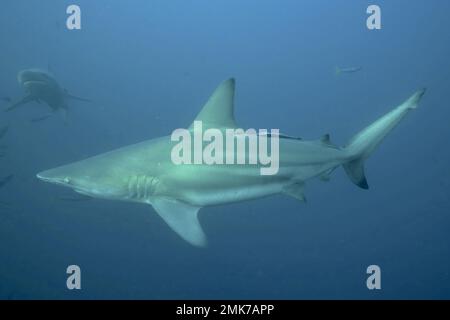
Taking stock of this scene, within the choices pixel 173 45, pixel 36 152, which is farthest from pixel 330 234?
pixel 173 45

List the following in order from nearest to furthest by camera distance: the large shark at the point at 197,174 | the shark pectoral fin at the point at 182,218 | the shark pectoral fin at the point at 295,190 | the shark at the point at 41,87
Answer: the shark pectoral fin at the point at 182,218 < the large shark at the point at 197,174 < the shark pectoral fin at the point at 295,190 < the shark at the point at 41,87

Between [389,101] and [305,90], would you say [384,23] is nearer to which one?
[389,101]

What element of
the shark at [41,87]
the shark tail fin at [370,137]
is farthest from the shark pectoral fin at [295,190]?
the shark at [41,87]

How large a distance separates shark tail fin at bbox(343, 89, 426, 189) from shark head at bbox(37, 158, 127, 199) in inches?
120

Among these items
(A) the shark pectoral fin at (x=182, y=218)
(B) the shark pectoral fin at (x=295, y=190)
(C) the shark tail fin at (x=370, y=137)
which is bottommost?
(A) the shark pectoral fin at (x=182, y=218)

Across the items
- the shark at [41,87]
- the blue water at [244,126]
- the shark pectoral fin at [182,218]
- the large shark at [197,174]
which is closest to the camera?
the shark pectoral fin at [182,218]

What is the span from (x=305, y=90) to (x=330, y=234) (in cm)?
6411

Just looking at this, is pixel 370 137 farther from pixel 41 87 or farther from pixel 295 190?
pixel 41 87

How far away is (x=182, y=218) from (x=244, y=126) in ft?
156

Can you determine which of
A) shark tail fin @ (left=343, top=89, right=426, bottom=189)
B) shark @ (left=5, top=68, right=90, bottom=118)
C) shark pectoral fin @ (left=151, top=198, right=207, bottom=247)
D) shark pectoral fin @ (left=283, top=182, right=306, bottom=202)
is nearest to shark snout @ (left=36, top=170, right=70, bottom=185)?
shark pectoral fin @ (left=151, top=198, right=207, bottom=247)

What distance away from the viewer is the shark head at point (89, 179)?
4.47 metres

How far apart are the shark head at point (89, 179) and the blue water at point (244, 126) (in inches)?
576

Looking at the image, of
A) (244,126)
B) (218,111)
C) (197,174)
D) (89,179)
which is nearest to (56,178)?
(89,179)

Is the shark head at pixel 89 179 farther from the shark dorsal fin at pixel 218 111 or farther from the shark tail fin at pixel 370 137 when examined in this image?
the shark tail fin at pixel 370 137
